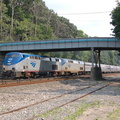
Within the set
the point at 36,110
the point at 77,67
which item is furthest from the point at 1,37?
the point at 36,110

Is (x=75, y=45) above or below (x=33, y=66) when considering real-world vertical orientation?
above

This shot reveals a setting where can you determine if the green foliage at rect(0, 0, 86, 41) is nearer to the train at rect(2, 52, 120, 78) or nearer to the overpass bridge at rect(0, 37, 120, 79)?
the overpass bridge at rect(0, 37, 120, 79)

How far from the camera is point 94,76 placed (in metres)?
36.5

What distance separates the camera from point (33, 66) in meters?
31.1

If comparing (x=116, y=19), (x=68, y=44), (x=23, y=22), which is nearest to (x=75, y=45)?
(x=68, y=44)

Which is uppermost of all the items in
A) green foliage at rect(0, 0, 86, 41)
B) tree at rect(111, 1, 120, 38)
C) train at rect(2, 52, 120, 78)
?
green foliage at rect(0, 0, 86, 41)

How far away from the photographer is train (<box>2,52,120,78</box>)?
27.3m

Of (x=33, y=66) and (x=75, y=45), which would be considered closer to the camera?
(x=33, y=66)

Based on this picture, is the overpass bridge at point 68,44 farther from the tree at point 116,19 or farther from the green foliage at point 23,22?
the green foliage at point 23,22

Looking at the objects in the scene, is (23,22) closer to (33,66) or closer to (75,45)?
(75,45)

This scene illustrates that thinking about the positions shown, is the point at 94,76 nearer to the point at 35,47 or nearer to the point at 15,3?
the point at 35,47

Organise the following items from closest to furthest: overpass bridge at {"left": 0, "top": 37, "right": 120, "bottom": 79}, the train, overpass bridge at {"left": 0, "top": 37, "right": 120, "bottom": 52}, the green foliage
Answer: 1. the train
2. overpass bridge at {"left": 0, "top": 37, "right": 120, "bottom": 79}
3. overpass bridge at {"left": 0, "top": 37, "right": 120, "bottom": 52}
4. the green foliage

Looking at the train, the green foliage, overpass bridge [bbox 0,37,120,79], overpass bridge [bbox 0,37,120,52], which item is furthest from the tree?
the green foliage

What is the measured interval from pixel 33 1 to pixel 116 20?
5527cm
